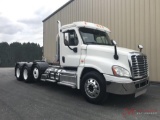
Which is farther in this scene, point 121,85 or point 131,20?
point 131,20

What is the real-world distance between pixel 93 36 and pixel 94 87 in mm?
2123

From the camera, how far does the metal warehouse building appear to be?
8234 mm

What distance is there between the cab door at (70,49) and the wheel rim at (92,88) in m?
0.98

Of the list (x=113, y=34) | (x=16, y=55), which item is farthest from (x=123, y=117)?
(x=16, y=55)

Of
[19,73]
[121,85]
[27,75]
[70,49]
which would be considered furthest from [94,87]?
[19,73]

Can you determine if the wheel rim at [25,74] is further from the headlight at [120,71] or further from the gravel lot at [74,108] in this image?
the headlight at [120,71]

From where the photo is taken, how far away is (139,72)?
17.6 ft

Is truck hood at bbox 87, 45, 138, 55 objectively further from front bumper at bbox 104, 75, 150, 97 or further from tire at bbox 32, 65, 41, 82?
tire at bbox 32, 65, 41, 82

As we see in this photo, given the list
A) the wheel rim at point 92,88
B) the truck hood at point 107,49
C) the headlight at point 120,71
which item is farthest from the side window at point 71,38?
the headlight at point 120,71

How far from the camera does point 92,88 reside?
5441 mm

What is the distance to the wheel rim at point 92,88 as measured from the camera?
17.4ft

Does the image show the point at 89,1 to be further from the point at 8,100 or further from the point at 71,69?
the point at 8,100

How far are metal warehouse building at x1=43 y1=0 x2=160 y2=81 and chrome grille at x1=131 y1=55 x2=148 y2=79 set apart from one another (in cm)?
290

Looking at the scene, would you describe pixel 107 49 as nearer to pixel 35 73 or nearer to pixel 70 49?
pixel 70 49
